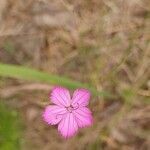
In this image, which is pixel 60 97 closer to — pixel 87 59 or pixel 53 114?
pixel 53 114

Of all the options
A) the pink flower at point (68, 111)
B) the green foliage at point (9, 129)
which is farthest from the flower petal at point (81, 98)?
the green foliage at point (9, 129)

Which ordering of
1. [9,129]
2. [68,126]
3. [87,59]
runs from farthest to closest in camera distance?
[87,59] → [9,129] → [68,126]

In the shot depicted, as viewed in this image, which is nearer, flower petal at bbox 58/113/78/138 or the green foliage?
flower petal at bbox 58/113/78/138

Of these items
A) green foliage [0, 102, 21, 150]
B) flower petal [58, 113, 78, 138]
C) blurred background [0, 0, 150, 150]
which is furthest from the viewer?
blurred background [0, 0, 150, 150]

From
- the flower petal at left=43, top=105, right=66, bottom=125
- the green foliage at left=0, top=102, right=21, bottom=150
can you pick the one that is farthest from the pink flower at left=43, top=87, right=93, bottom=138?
the green foliage at left=0, top=102, right=21, bottom=150

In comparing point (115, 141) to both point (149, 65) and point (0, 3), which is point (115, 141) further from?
point (0, 3)

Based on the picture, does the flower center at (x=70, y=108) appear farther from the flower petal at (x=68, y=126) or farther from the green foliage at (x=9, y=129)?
the green foliage at (x=9, y=129)

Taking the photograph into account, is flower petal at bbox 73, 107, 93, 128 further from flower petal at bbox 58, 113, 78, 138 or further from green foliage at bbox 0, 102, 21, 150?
green foliage at bbox 0, 102, 21, 150

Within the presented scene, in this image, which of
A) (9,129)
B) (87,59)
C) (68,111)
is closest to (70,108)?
(68,111)
